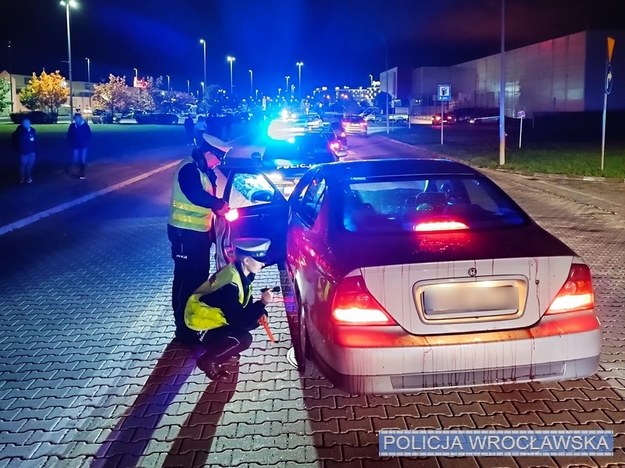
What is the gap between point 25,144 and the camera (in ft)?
61.6

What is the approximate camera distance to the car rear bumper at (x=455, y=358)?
417 centimetres

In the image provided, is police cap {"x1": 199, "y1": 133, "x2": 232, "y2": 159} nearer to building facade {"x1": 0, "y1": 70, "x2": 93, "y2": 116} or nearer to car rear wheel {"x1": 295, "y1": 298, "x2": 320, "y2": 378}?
car rear wheel {"x1": 295, "y1": 298, "x2": 320, "y2": 378}

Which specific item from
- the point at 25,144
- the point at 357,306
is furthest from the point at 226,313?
the point at 25,144

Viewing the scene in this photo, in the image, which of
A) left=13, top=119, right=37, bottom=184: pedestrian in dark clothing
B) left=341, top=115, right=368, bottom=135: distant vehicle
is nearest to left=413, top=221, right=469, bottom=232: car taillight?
left=13, top=119, right=37, bottom=184: pedestrian in dark clothing

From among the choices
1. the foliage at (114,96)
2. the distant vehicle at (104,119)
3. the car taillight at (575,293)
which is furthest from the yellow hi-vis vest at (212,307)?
the foliage at (114,96)

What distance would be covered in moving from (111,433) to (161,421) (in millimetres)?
322

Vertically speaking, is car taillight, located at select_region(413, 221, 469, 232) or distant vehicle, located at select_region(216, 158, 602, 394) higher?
car taillight, located at select_region(413, 221, 469, 232)

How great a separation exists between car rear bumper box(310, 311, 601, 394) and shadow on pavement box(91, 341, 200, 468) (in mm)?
1248

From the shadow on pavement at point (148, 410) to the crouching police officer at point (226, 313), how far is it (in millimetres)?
357

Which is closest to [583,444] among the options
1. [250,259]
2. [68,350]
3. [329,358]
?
[329,358]

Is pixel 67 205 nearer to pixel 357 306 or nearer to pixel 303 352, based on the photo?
pixel 303 352

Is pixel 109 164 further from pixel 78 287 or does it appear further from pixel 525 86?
pixel 525 86

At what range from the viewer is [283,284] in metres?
8.50

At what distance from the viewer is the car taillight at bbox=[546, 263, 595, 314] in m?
4.37
